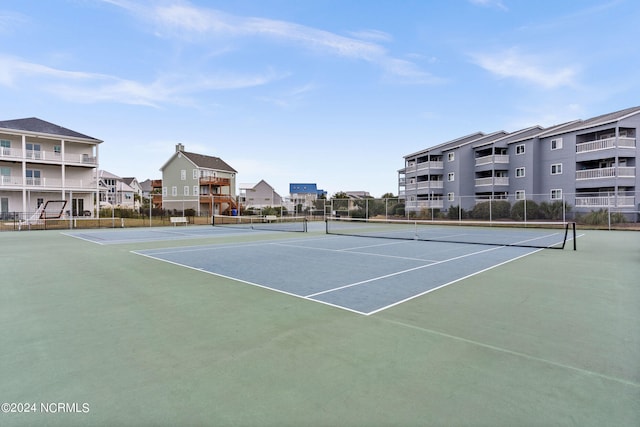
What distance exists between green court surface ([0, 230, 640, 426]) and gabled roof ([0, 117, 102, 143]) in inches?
1243

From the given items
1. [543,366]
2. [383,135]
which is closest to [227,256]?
[543,366]

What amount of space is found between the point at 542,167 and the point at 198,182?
39.2 metres

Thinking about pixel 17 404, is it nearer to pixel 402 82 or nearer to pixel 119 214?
pixel 402 82

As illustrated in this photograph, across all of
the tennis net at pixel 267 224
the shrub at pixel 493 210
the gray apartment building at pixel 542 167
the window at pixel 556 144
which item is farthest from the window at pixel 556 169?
the tennis net at pixel 267 224

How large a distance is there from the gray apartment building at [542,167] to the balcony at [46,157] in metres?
33.4

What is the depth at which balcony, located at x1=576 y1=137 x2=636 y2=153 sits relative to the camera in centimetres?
2533

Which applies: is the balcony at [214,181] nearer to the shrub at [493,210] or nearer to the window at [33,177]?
the window at [33,177]

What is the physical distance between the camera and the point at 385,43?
19000 mm

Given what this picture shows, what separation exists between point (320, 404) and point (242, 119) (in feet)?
87.1

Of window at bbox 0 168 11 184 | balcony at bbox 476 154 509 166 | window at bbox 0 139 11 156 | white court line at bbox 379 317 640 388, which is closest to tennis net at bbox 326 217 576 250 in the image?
white court line at bbox 379 317 640 388

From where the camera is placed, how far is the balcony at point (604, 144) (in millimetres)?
25328

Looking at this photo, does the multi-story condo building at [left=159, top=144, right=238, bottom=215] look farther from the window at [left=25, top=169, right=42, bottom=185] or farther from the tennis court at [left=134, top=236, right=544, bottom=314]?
the tennis court at [left=134, top=236, right=544, bottom=314]

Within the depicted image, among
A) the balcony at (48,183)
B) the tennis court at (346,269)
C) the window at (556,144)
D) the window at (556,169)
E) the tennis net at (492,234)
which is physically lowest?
the tennis net at (492,234)

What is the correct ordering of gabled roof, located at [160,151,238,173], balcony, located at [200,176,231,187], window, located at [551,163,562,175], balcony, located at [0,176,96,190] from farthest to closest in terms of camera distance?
gabled roof, located at [160,151,238,173]
balcony, located at [200,176,231,187]
window, located at [551,163,562,175]
balcony, located at [0,176,96,190]
